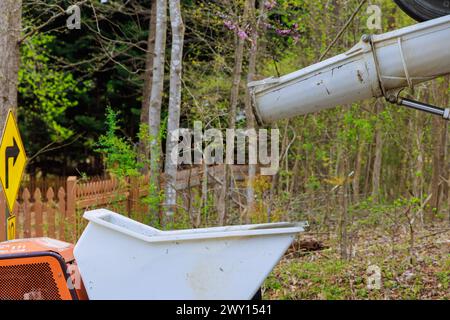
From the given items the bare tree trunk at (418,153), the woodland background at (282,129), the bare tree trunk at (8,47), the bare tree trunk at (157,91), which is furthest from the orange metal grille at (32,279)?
the bare tree trunk at (418,153)

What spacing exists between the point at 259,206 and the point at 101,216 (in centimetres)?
699

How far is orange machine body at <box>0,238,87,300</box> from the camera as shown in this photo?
16.6 ft

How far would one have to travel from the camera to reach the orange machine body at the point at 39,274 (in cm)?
507


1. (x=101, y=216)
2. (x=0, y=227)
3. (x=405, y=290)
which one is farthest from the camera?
(x=0, y=227)

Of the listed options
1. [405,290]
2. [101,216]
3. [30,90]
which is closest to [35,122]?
[30,90]

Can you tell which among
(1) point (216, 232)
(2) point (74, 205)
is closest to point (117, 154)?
(2) point (74, 205)

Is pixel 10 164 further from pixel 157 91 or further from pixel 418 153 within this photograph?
pixel 418 153

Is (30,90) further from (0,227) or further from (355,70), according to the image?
(355,70)

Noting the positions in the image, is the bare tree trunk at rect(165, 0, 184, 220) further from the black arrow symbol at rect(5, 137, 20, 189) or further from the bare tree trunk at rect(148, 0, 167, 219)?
the black arrow symbol at rect(5, 137, 20, 189)

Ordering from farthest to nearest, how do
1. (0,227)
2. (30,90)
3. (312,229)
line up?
(30,90) → (312,229) → (0,227)

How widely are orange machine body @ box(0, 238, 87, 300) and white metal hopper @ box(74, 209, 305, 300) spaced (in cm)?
29

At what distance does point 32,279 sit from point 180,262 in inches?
48.9
